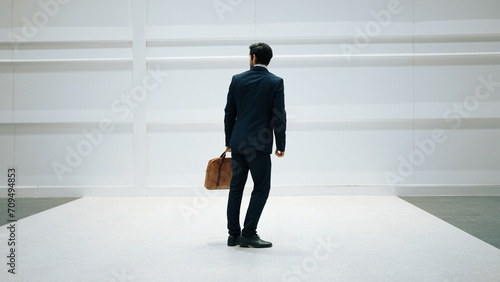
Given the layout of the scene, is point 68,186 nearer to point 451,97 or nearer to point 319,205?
point 319,205

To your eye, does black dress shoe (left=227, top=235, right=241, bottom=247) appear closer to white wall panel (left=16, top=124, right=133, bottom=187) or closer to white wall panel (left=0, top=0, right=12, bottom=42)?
white wall panel (left=16, top=124, right=133, bottom=187)

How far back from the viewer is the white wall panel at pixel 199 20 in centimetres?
585

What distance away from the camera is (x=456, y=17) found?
5801 mm

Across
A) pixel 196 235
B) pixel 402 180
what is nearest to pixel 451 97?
pixel 402 180

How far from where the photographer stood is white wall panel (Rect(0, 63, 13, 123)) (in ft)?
19.6

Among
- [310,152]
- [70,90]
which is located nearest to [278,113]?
[310,152]

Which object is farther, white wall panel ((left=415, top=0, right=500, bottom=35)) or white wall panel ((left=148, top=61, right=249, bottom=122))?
white wall panel ((left=148, top=61, right=249, bottom=122))

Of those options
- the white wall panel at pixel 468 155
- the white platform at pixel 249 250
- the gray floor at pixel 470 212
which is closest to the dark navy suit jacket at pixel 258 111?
the white platform at pixel 249 250

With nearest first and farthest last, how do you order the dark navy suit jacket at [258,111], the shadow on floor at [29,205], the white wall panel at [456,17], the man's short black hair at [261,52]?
the dark navy suit jacket at [258,111]
the man's short black hair at [261,52]
the shadow on floor at [29,205]
the white wall panel at [456,17]

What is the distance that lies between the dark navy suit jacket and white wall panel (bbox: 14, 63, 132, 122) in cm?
297

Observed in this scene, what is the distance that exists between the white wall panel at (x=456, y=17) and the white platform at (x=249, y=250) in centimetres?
247

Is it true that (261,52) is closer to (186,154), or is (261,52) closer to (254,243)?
(254,243)

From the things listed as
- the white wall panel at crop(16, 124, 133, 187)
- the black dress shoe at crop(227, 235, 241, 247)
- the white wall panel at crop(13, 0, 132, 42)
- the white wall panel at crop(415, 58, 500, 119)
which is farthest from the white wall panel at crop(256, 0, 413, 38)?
the black dress shoe at crop(227, 235, 241, 247)

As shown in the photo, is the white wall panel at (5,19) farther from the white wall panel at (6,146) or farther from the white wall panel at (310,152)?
the white wall panel at (310,152)
